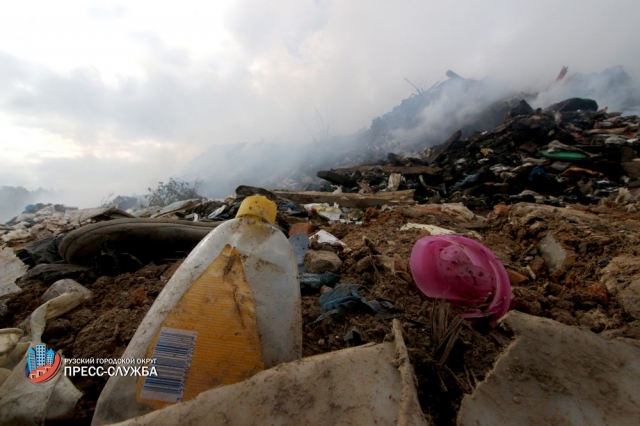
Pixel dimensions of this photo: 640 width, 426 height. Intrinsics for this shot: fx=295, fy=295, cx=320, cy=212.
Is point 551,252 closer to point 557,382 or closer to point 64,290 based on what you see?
point 557,382

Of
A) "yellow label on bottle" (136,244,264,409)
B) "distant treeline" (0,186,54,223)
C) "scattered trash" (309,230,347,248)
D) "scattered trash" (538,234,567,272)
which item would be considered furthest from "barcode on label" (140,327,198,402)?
"distant treeline" (0,186,54,223)

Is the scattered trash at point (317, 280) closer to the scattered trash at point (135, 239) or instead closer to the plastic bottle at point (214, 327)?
the plastic bottle at point (214, 327)

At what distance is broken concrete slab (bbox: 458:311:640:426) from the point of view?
523 millimetres

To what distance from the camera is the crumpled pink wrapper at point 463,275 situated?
1.00 metres

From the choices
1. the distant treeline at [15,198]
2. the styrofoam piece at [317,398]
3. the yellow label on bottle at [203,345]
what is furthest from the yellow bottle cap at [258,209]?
the distant treeline at [15,198]

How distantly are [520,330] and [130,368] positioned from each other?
88 cm

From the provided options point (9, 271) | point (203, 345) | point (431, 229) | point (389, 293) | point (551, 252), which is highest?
point (9, 271)

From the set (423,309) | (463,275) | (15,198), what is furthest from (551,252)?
(15,198)

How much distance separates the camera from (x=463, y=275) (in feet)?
3.62

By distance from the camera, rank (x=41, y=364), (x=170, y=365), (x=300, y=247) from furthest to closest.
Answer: (x=300, y=247) < (x=41, y=364) < (x=170, y=365)

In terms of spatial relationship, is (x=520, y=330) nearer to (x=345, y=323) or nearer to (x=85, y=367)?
(x=345, y=323)

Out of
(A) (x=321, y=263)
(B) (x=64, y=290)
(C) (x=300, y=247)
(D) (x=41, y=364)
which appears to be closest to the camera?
(D) (x=41, y=364)

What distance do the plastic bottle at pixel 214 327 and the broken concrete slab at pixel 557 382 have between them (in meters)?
0.43

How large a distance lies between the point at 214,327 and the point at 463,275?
89 centimetres
